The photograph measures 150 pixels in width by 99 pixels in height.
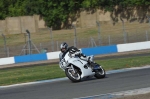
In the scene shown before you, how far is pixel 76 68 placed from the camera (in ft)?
52.4

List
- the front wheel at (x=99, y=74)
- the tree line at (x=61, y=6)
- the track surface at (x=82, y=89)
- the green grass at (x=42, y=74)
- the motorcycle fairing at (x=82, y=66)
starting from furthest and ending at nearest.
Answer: the tree line at (x=61, y=6), the green grass at (x=42, y=74), the front wheel at (x=99, y=74), the motorcycle fairing at (x=82, y=66), the track surface at (x=82, y=89)

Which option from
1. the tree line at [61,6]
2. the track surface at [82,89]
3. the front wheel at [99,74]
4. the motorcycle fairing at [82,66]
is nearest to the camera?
the track surface at [82,89]

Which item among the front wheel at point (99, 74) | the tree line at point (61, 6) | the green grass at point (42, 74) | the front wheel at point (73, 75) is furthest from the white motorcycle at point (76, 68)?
the tree line at point (61, 6)

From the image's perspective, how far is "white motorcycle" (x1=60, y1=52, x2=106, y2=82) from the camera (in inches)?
624

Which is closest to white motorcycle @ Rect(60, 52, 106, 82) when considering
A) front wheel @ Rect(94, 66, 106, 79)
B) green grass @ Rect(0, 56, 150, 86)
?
front wheel @ Rect(94, 66, 106, 79)

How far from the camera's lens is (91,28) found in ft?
155

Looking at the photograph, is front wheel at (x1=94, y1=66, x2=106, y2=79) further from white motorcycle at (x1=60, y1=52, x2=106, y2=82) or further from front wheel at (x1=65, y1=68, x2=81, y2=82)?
front wheel at (x1=65, y1=68, x2=81, y2=82)

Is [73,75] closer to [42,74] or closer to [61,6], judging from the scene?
[42,74]

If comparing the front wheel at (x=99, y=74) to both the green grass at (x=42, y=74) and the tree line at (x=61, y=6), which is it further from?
the tree line at (x=61, y=6)

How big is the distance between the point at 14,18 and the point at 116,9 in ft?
37.1

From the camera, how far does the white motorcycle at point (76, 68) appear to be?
52.0 feet

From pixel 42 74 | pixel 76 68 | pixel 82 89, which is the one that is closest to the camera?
pixel 82 89

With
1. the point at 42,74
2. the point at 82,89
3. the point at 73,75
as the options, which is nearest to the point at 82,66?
the point at 73,75

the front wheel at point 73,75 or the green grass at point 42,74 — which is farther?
the green grass at point 42,74
